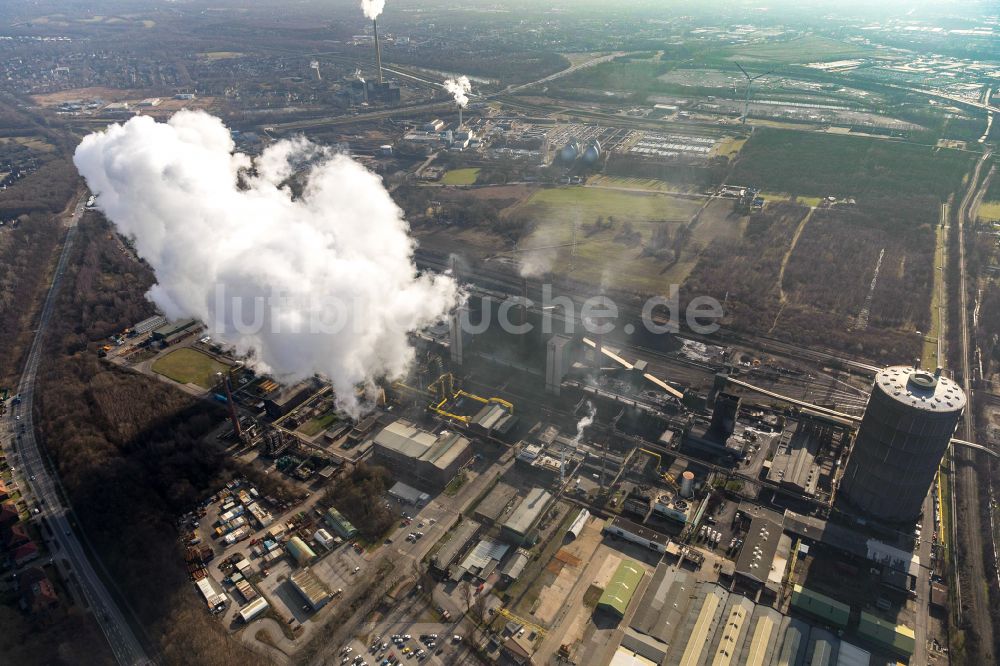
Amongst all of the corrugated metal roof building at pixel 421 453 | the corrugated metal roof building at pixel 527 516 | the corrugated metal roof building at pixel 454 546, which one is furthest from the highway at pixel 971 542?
the corrugated metal roof building at pixel 421 453

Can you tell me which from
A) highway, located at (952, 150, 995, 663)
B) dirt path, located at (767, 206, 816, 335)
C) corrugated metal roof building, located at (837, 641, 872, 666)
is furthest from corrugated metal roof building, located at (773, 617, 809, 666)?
dirt path, located at (767, 206, 816, 335)

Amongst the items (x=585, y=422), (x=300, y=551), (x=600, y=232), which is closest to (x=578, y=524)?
(x=585, y=422)

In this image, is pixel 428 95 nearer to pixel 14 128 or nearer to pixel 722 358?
pixel 14 128

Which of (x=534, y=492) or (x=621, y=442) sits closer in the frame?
(x=534, y=492)

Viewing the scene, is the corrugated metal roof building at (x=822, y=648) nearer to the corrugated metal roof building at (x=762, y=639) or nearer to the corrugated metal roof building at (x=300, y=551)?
the corrugated metal roof building at (x=762, y=639)

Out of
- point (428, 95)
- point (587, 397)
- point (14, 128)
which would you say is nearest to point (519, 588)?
point (587, 397)

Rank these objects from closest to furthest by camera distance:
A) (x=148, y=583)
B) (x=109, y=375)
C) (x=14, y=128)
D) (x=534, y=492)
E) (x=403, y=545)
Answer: (x=148, y=583)
(x=403, y=545)
(x=534, y=492)
(x=109, y=375)
(x=14, y=128)

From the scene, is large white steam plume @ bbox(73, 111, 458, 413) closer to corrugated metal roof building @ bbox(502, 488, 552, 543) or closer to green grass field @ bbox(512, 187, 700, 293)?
corrugated metal roof building @ bbox(502, 488, 552, 543)
